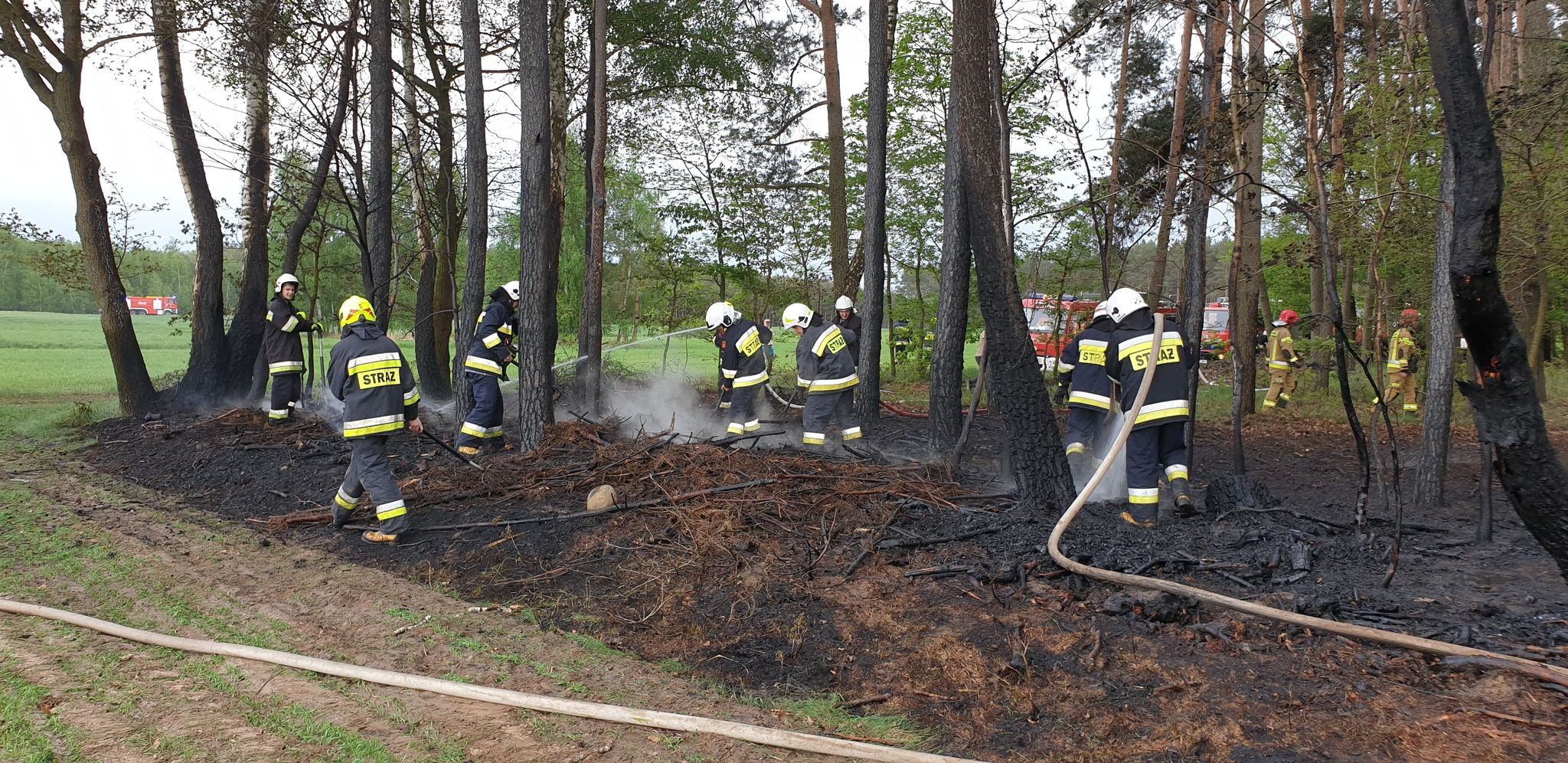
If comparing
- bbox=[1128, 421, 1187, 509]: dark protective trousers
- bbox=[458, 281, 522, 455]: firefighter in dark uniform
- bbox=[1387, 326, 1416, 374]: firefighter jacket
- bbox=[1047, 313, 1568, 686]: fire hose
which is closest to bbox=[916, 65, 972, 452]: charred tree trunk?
bbox=[1128, 421, 1187, 509]: dark protective trousers

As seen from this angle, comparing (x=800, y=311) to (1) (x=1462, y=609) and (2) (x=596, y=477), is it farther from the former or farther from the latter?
(1) (x=1462, y=609)

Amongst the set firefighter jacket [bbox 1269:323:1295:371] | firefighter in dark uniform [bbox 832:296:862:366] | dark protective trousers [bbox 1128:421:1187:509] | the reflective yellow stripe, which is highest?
firefighter in dark uniform [bbox 832:296:862:366]

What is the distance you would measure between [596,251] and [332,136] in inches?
173

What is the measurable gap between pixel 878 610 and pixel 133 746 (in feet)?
11.0

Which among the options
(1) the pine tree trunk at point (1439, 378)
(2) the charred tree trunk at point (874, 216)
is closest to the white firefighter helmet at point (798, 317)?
(2) the charred tree trunk at point (874, 216)

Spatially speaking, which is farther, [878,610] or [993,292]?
[993,292]

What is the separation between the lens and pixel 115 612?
4723 mm

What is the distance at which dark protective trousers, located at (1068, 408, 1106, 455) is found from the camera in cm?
838

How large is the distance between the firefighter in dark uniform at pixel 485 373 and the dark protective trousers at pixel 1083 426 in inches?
226

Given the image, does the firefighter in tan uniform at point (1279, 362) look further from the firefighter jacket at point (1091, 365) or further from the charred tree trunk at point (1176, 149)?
the firefighter jacket at point (1091, 365)

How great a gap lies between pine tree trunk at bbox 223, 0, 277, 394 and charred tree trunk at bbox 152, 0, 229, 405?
228 millimetres

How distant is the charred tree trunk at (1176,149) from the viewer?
9758 mm

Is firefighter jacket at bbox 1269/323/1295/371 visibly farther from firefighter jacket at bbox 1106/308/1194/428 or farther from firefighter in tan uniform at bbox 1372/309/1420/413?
firefighter jacket at bbox 1106/308/1194/428

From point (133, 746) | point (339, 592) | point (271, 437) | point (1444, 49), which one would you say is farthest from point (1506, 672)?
point (271, 437)
